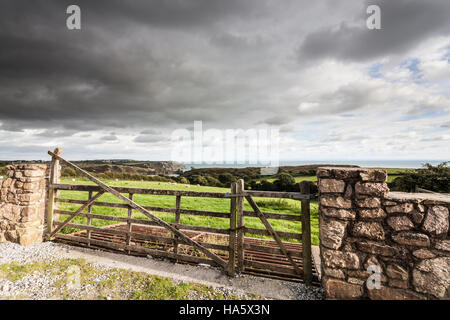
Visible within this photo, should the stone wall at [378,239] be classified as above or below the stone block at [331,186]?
below

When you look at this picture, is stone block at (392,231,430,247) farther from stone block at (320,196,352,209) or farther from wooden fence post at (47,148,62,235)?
wooden fence post at (47,148,62,235)

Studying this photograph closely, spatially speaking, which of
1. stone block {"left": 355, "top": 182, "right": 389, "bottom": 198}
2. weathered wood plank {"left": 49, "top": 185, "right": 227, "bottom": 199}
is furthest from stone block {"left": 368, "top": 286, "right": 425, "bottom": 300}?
weathered wood plank {"left": 49, "top": 185, "right": 227, "bottom": 199}

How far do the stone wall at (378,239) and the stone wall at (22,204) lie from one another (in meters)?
8.41

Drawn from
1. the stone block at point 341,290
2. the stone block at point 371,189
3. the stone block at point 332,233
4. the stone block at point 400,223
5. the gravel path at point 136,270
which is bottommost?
the gravel path at point 136,270

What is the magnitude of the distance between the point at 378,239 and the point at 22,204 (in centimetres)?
968

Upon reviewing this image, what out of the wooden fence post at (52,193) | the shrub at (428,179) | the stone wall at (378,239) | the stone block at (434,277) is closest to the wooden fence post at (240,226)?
the stone wall at (378,239)

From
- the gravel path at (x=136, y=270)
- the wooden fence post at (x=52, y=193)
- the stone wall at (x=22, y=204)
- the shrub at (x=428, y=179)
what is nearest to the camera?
the gravel path at (x=136, y=270)

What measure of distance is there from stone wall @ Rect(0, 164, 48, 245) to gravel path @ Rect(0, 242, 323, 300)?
1.29 feet

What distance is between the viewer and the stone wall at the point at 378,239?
11.8ft

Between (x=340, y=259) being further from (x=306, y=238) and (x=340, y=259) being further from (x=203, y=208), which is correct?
(x=203, y=208)

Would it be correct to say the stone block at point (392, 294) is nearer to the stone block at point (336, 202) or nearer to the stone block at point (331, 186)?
the stone block at point (336, 202)

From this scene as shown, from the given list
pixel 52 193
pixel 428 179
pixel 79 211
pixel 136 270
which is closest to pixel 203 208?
pixel 79 211
